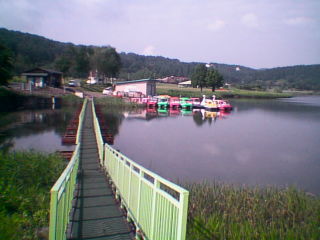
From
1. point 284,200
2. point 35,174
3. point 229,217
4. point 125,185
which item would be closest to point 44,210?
point 125,185

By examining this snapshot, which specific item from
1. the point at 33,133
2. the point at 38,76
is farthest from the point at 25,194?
the point at 38,76

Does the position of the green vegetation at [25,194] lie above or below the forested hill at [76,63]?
below

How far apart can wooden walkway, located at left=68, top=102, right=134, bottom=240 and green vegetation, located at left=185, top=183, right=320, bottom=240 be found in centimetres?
142

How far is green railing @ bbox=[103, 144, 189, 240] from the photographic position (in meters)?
3.35

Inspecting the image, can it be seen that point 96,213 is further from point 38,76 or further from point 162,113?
point 38,76

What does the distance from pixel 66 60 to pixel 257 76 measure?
12506 centimetres

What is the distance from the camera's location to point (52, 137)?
73.2ft

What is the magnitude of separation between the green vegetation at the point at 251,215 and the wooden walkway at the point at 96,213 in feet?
4.66

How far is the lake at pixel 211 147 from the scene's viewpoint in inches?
554

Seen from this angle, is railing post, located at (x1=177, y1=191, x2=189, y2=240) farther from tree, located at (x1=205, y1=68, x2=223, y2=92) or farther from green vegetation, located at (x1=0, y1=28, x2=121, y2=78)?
tree, located at (x1=205, y1=68, x2=223, y2=92)

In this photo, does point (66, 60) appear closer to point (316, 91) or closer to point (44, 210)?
point (44, 210)

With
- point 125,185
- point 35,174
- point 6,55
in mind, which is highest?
point 6,55

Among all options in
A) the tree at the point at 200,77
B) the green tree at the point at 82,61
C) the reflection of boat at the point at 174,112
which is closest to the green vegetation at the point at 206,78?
the tree at the point at 200,77

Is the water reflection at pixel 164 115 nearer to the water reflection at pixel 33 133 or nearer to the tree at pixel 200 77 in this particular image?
the water reflection at pixel 33 133
